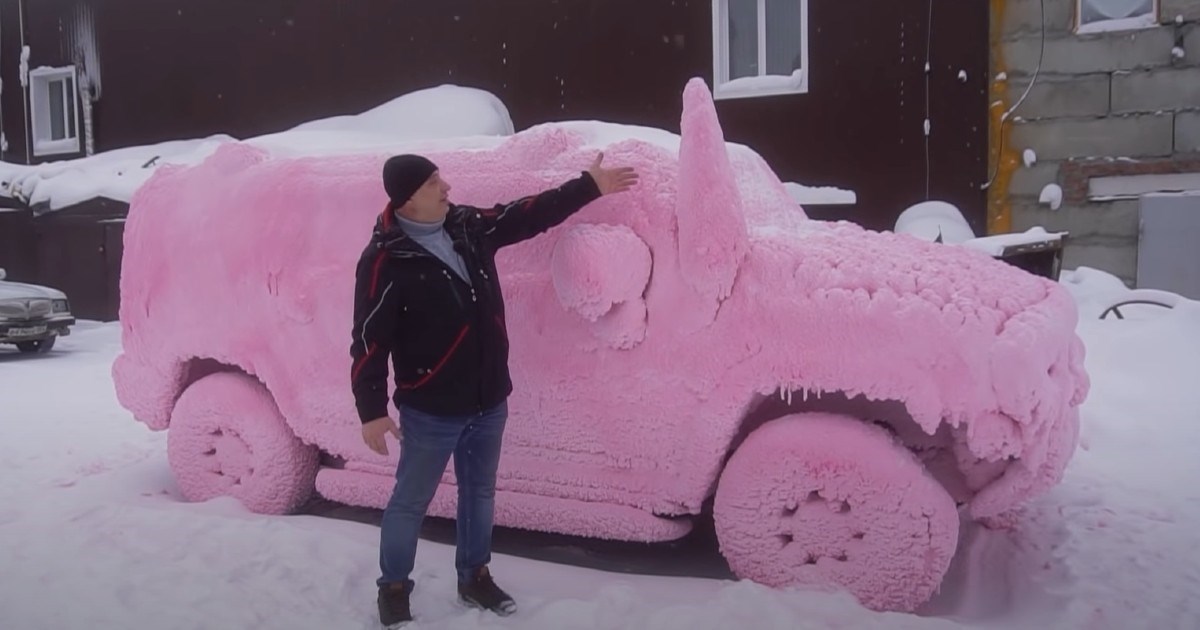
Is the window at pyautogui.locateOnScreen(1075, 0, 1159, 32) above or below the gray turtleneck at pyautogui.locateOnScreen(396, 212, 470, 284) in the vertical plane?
above

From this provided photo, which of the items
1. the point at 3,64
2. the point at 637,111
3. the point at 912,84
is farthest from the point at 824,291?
the point at 3,64

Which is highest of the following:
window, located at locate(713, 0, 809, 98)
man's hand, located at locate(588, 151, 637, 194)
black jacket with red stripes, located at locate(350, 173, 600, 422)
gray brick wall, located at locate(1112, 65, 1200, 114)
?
window, located at locate(713, 0, 809, 98)

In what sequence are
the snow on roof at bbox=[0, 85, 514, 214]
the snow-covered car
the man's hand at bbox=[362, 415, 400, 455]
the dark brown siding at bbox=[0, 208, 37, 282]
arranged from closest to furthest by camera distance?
the man's hand at bbox=[362, 415, 400, 455]
the snow-covered car
the snow on roof at bbox=[0, 85, 514, 214]
the dark brown siding at bbox=[0, 208, 37, 282]

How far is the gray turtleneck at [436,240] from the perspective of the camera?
2791 millimetres

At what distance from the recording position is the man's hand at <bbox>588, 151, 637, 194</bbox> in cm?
299

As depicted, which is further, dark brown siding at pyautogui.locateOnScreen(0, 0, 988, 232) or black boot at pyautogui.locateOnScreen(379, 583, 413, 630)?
dark brown siding at pyautogui.locateOnScreen(0, 0, 988, 232)

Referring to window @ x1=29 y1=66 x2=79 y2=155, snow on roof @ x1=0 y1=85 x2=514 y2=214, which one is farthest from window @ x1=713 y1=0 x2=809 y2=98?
window @ x1=29 y1=66 x2=79 y2=155

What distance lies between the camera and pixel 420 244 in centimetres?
278

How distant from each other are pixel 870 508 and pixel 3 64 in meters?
17.2

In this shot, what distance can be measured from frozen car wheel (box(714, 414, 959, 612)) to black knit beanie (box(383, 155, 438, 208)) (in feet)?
4.46

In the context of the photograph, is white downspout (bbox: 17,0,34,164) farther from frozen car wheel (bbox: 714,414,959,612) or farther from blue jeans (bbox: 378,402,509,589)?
frozen car wheel (bbox: 714,414,959,612)

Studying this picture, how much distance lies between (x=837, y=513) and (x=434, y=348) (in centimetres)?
138

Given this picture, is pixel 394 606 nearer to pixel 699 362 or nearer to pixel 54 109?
pixel 699 362

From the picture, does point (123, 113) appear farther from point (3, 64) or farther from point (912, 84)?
point (912, 84)
